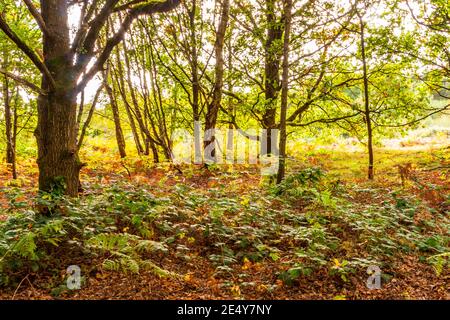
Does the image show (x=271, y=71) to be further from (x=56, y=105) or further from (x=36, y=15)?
(x=36, y=15)

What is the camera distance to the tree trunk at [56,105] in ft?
18.4

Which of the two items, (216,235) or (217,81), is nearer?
(216,235)

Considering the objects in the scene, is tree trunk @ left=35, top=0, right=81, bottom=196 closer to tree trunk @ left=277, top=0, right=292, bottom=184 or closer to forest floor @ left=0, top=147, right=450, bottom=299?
forest floor @ left=0, top=147, right=450, bottom=299

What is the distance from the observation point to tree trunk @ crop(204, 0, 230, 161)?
37.9ft

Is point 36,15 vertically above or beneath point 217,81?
beneath

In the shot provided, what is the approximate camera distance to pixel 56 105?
566cm

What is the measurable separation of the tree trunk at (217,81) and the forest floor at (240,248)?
5092 millimetres

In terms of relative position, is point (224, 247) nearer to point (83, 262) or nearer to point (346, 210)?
point (83, 262)

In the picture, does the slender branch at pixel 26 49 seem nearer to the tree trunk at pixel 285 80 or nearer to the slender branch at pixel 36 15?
the slender branch at pixel 36 15

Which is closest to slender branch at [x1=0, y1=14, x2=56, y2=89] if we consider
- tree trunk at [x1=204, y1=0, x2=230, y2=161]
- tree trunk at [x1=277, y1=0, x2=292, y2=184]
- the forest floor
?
the forest floor

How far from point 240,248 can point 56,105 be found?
3696mm

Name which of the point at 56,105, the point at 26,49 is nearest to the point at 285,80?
the point at 56,105
